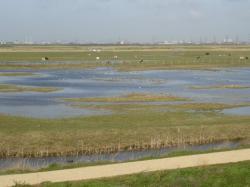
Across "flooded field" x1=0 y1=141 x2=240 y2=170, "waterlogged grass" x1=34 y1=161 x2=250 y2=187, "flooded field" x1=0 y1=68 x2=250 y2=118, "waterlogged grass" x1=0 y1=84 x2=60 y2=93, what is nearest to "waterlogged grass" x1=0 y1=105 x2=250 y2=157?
"flooded field" x1=0 y1=141 x2=240 y2=170

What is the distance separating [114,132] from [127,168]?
11.1 metres

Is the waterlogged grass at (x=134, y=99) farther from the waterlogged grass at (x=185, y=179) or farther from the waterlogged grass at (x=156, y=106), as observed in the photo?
the waterlogged grass at (x=185, y=179)

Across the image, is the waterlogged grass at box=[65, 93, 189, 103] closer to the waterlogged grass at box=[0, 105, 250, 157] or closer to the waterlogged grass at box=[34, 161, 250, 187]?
the waterlogged grass at box=[0, 105, 250, 157]

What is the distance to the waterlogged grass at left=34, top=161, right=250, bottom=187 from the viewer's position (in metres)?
16.4

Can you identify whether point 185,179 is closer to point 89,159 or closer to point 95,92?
point 89,159

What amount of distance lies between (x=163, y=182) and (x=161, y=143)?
36.0 feet

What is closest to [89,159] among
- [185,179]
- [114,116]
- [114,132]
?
[114,132]

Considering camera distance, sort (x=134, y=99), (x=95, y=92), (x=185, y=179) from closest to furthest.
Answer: (x=185, y=179), (x=134, y=99), (x=95, y=92)

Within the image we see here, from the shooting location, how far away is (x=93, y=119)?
36.2 meters

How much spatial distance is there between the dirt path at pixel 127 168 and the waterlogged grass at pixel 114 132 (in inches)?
254

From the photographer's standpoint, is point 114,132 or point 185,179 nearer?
point 185,179

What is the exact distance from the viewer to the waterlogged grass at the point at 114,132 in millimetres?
26328

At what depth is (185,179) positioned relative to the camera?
17031 millimetres

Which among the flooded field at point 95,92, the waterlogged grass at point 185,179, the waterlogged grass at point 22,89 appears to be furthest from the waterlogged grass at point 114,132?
the waterlogged grass at point 22,89
